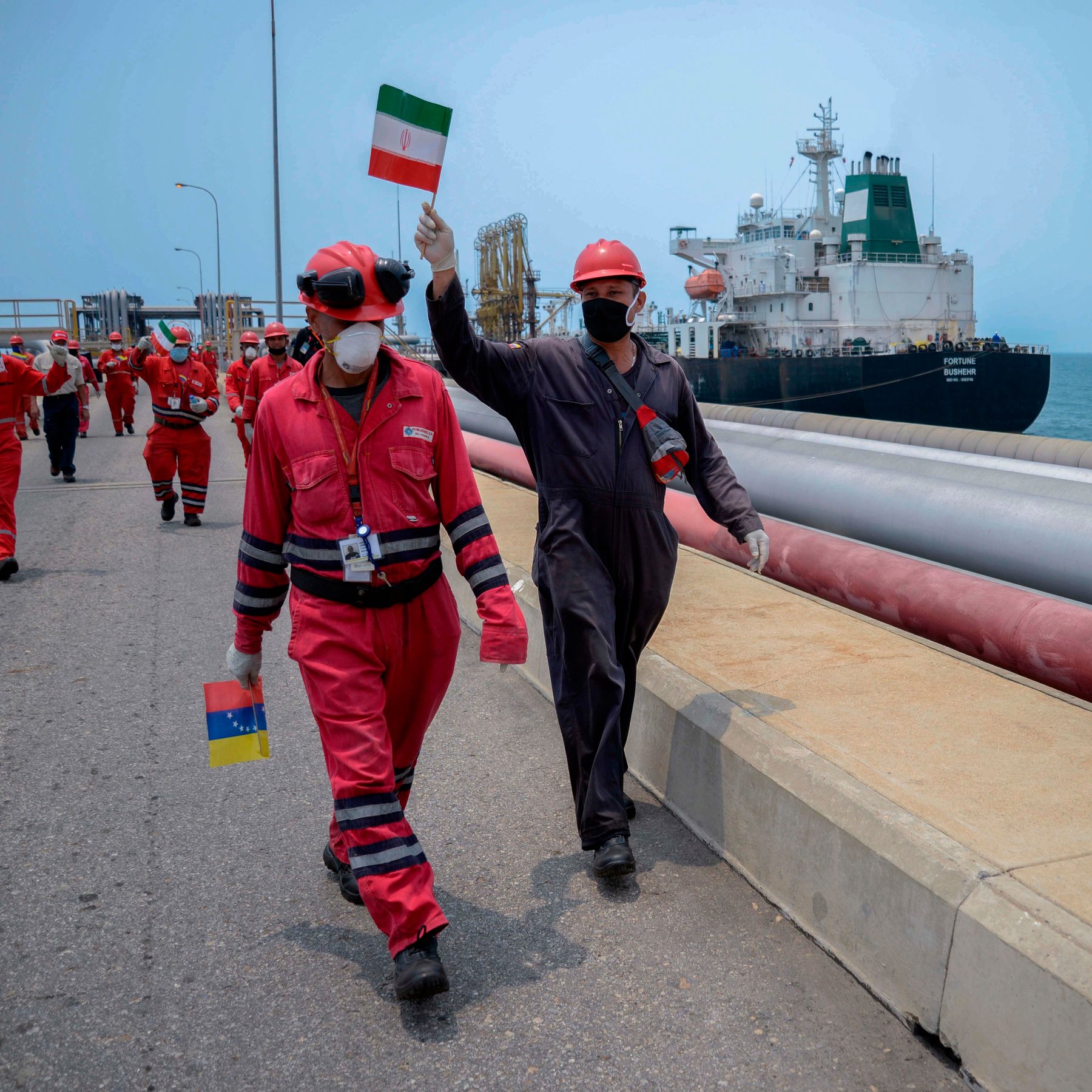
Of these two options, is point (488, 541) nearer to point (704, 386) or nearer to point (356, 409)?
point (356, 409)

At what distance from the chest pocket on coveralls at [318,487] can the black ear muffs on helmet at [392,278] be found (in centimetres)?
A: 45

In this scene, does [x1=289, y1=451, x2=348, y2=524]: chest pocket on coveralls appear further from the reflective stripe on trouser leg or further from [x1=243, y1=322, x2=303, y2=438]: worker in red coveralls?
[x1=243, y1=322, x2=303, y2=438]: worker in red coveralls

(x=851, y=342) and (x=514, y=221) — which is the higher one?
(x=514, y=221)

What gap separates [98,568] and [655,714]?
6113 mm

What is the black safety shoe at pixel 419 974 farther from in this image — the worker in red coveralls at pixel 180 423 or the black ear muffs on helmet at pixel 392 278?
the worker in red coveralls at pixel 180 423

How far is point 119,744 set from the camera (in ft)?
15.5

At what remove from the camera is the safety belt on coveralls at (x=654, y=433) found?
3.55 meters

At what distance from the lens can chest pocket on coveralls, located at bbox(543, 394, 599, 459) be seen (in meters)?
3.57

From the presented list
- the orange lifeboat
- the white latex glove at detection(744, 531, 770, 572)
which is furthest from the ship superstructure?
the white latex glove at detection(744, 531, 770, 572)

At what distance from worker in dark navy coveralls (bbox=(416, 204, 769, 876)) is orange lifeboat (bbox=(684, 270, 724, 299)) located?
35.4 metres

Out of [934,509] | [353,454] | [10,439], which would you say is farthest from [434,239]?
[10,439]

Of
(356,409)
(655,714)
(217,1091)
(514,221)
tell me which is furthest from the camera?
(514,221)

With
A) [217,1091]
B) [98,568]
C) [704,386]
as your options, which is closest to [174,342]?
[98,568]

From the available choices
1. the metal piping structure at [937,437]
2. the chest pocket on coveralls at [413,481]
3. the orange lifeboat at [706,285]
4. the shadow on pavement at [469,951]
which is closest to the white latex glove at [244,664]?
the chest pocket on coveralls at [413,481]
